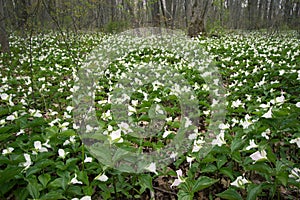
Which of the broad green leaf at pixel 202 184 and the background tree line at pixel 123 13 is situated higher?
the background tree line at pixel 123 13

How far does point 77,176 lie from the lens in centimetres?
156

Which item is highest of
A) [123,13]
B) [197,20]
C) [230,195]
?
[123,13]

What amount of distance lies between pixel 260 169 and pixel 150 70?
3.48 m

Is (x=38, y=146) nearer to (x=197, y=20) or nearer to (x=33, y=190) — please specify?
(x=33, y=190)

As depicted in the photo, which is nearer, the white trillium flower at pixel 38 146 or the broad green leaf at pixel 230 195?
the broad green leaf at pixel 230 195

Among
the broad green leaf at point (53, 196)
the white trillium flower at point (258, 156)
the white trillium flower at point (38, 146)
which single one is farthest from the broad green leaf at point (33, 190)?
the white trillium flower at point (258, 156)

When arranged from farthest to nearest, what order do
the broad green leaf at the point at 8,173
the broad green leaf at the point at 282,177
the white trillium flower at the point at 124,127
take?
1. the white trillium flower at the point at 124,127
2. the broad green leaf at the point at 8,173
3. the broad green leaf at the point at 282,177

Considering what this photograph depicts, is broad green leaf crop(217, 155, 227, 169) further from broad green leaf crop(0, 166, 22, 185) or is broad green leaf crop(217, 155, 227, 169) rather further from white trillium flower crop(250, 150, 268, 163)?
broad green leaf crop(0, 166, 22, 185)

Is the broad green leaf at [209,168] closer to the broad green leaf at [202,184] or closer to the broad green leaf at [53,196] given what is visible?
the broad green leaf at [202,184]

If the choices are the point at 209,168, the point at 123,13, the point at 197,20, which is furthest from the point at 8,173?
the point at 123,13

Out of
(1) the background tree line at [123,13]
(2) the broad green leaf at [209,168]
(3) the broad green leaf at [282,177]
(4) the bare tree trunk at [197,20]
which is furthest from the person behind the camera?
(4) the bare tree trunk at [197,20]

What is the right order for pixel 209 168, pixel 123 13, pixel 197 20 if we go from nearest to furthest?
pixel 209 168 < pixel 197 20 < pixel 123 13

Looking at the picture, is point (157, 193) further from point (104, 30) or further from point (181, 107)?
point (104, 30)

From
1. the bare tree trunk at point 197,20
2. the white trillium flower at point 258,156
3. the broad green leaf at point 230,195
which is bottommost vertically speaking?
the broad green leaf at point 230,195
